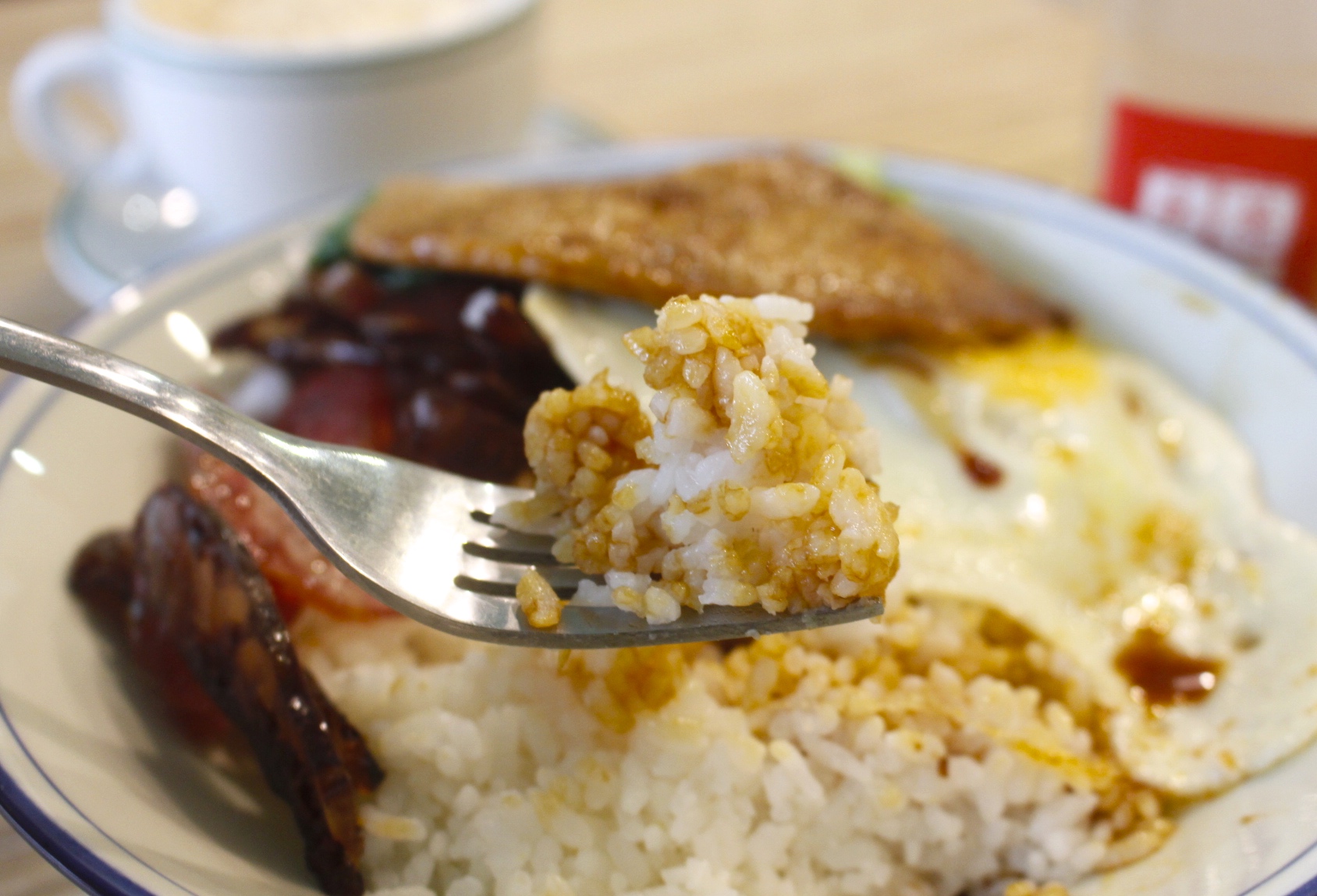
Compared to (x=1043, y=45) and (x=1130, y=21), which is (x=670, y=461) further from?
(x=1043, y=45)

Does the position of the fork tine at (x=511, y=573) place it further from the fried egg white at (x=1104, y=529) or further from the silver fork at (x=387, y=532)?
the fried egg white at (x=1104, y=529)

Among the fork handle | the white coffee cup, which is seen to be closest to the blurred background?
→ the white coffee cup

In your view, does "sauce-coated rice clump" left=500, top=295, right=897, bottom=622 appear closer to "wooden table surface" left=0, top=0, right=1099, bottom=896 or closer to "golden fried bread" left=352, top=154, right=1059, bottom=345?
"golden fried bread" left=352, top=154, right=1059, bottom=345

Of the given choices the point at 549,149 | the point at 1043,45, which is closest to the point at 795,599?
the point at 549,149

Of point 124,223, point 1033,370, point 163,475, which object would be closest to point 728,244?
point 1033,370

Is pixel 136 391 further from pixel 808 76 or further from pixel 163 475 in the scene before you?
pixel 808 76

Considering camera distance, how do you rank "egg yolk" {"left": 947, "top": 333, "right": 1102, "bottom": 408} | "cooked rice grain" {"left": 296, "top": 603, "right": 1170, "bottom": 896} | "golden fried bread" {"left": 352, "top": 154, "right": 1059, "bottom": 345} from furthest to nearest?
"egg yolk" {"left": 947, "top": 333, "right": 1102, "bottom": 408} → "golden fried bread" {"left": 352, "top": 154, "right": 1059, "bottom": 345} → "cooked rice grain" {"left": 296, "top": 603, "right": 1170, "bottom": 896}
